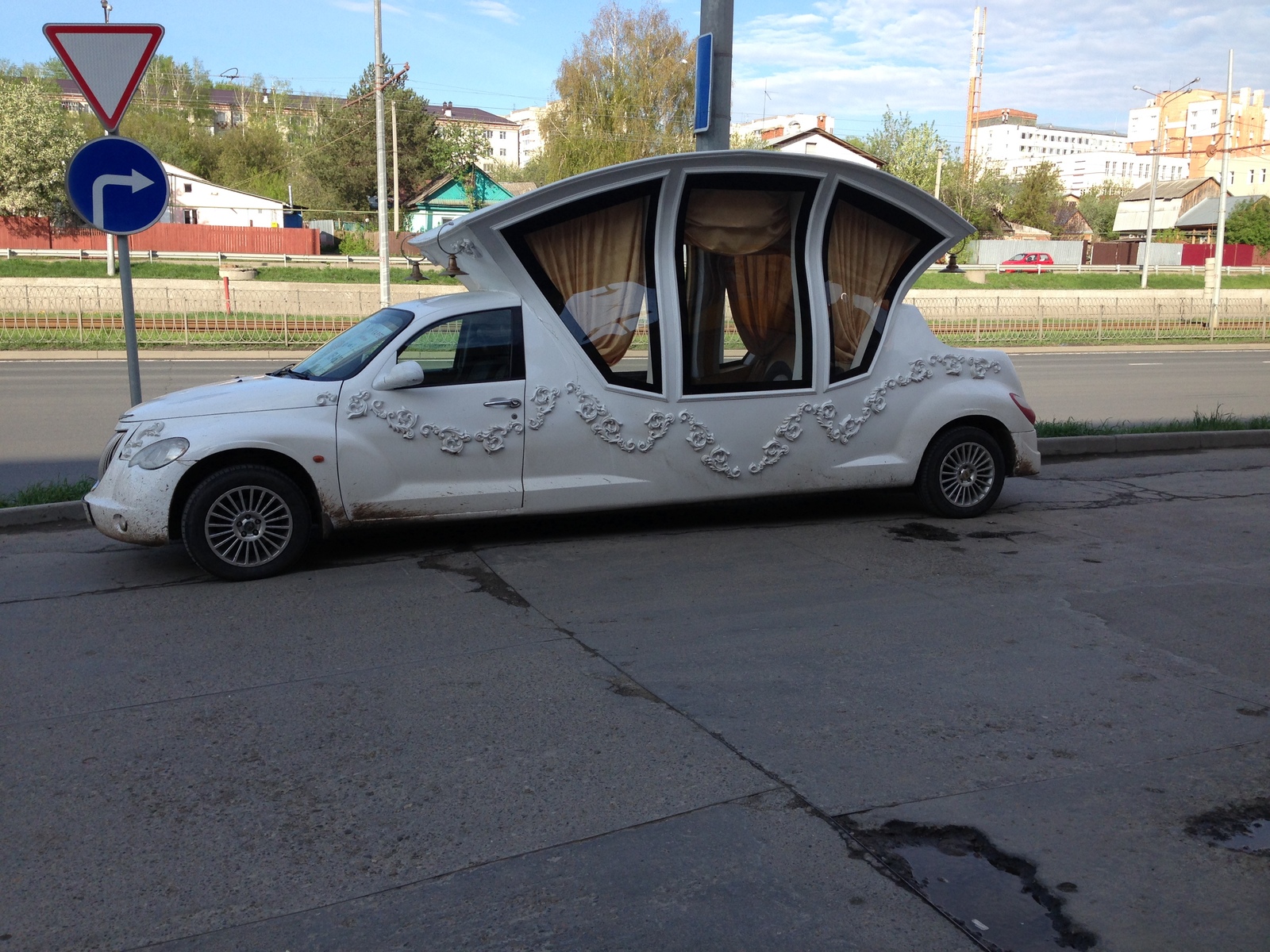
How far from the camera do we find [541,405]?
24.1 ft

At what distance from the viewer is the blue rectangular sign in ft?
31.6

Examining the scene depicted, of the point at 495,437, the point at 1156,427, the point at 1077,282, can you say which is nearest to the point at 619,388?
the point at 495,437

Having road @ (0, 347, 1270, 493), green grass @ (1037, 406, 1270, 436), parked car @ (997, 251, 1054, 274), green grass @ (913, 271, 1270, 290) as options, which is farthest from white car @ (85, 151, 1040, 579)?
parked car @ (997, 251, 1054, 274)

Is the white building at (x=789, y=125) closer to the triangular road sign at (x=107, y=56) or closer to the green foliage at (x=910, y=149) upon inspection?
the green foliage at (x=910, y=149)

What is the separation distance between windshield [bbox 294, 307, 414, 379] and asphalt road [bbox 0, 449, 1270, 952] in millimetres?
1209

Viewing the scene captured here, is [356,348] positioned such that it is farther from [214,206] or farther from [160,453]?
[214,206]

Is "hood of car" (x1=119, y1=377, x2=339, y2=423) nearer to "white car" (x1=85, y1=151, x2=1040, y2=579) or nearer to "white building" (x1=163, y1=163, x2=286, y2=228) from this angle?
"white car" (x1=85, y1=151, x2=1040, y2=579)

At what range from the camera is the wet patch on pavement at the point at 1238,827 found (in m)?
3.66

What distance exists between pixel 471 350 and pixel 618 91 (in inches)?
1955

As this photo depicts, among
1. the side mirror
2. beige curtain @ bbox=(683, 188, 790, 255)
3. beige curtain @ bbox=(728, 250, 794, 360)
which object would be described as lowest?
the side mirror

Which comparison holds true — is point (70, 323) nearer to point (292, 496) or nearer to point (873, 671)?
point (292, 496)

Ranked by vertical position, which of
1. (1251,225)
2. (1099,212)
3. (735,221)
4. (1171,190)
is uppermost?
(1171,190)

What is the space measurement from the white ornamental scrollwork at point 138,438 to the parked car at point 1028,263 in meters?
54.0

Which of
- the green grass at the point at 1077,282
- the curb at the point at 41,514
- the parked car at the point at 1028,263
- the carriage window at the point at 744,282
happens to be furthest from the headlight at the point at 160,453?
the parked car at the point at 1028,263
